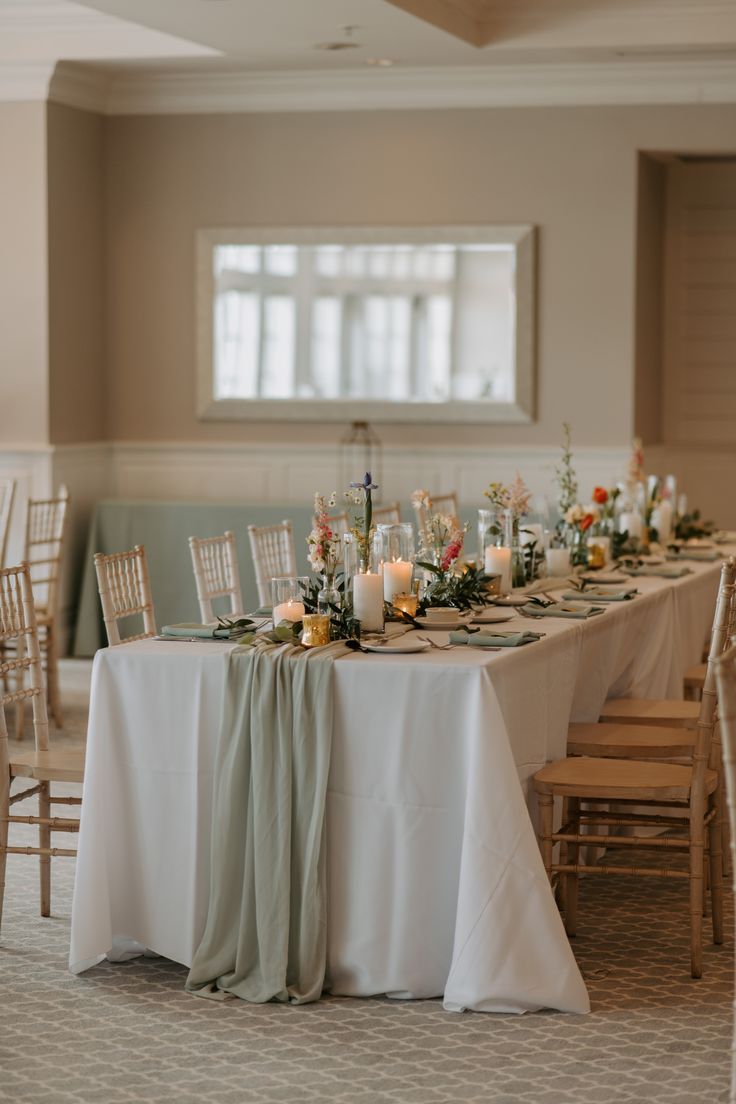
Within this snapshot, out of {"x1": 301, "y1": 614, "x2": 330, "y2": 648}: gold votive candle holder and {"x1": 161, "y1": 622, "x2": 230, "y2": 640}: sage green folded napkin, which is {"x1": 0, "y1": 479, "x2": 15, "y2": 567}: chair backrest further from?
{"x1": 301, "y1": 614, "x2": 330, "y2": 648}: gold votive candle holder

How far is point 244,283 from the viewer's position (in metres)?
10.1

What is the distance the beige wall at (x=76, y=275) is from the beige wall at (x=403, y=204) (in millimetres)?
134

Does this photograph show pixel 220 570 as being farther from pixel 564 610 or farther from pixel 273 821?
pixel 273 821

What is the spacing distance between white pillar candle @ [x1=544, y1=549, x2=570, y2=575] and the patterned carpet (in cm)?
193

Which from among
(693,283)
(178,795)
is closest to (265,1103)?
(178,795)

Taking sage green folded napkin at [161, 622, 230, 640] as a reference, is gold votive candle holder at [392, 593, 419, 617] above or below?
above

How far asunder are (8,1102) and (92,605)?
6083mm

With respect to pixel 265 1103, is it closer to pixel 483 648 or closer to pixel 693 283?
pixel 483 648

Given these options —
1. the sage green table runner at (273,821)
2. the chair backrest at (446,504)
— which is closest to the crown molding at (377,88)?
the chair backrest at (446,504)

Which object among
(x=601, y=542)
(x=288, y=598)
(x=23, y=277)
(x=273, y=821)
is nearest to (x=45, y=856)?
(x=273, y=821)

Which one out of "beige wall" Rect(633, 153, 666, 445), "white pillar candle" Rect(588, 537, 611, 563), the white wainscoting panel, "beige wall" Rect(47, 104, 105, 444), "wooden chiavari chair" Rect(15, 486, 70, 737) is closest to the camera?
"white pillar candle" Rect(588, 537, 611, 563)

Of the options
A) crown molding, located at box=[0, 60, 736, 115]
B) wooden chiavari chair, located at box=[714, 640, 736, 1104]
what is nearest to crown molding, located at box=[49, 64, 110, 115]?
crown molding, located at box=[0, 60, 736, 115]

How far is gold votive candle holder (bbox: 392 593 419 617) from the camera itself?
487 centimetres

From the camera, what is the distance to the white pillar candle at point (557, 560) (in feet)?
20.2
